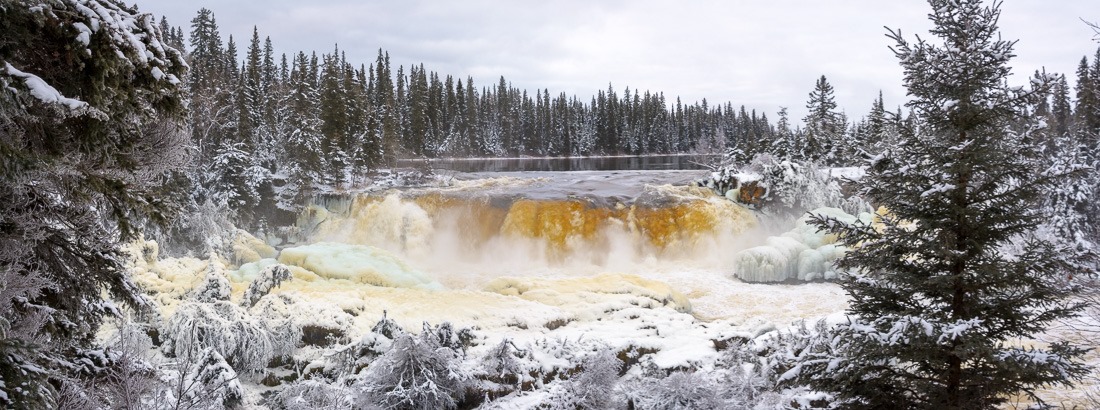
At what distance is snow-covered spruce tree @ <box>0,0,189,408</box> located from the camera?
3.93m

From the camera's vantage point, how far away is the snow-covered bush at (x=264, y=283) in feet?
50.9

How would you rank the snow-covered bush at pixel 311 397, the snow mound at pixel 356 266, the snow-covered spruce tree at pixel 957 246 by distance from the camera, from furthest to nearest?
1. the snow mound at pixel 356 266
2. the snow-covered bush at pixel 311 397
3. the snow-covered spruce tree at pixel 957 246

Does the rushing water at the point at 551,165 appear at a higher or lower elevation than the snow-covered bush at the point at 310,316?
higher

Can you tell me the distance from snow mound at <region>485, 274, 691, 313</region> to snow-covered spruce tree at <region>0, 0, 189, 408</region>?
13393 mm

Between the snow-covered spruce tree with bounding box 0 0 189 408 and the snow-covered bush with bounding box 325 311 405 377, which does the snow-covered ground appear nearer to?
the snow-covered bush with bounding box 325 311 405 377

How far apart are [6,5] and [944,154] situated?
337 inches

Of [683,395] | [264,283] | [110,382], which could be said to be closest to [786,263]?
[683,395]

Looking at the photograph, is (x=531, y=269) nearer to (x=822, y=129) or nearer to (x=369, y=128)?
(x=369, y=128)

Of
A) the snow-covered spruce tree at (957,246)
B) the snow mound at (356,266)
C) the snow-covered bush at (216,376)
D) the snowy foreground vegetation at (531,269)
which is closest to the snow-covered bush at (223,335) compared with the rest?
the snowy foreground vegetation at (531,269)

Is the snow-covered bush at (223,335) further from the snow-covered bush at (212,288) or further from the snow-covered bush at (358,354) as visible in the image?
the snow-covered bush at (212,288)

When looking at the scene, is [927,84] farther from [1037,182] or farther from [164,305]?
[164,305]

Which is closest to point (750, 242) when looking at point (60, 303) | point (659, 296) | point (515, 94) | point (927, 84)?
point (659, 296)

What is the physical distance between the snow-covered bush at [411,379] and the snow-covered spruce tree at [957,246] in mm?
5760

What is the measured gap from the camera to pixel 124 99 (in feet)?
14.8
